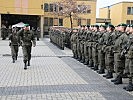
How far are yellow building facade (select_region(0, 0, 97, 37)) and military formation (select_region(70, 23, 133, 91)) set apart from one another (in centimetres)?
3150

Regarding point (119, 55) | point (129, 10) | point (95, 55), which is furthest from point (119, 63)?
point (129, 10)

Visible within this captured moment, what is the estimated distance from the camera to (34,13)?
46.2 m

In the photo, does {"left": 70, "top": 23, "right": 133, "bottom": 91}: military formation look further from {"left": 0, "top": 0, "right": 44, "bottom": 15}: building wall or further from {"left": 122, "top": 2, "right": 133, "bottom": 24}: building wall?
→ {"left": 122, "top": 2, "right": 133, "bottom": 24}: building wall

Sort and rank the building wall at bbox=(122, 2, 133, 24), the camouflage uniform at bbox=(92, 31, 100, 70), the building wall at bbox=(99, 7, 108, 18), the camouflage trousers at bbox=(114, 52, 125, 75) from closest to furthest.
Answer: the camouflage trousers at bbox=(114, 52, 125, 75) < the camouflage uniform at bbox=(92, 31, 100, 70) < the building wall at bbox=(122, 2, 133, 24) < the building wall at bbox=(99, 7, 108, 18)

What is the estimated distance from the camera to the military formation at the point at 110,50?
9.09m

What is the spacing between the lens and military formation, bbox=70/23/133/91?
358 inches

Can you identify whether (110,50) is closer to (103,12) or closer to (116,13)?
(116,13)

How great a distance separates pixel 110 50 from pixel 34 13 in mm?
36615

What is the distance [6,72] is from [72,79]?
9.12 ft

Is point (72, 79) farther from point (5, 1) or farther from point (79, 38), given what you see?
point (5, 1)

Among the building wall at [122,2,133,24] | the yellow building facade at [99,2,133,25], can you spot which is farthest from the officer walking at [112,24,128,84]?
the building wall at [122,2,133,24]

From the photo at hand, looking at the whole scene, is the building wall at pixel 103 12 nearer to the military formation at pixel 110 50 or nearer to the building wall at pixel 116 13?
the building wall at pixel 116 13

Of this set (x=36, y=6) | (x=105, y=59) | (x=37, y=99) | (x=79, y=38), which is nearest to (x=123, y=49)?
(x=105, y=59)

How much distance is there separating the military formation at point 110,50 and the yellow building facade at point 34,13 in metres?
31.5
